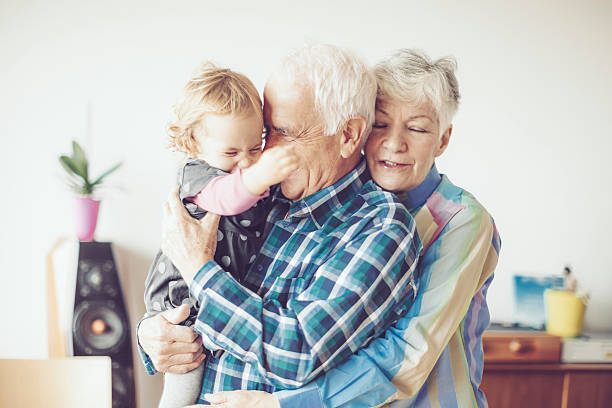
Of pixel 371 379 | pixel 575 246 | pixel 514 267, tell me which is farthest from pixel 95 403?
pixel 575 246

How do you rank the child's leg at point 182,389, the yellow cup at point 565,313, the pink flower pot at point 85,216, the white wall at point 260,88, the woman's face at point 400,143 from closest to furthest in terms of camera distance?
1. the child's leg at point 182,389
2. the woman's face at point 400,143
3. the pink flower pot at point 85,216
4. the yellow cup at point 565,313
5. the white wall at point 260,88

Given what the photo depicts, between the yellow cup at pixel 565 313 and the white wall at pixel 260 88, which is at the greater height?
the white wall at pixel 260 88

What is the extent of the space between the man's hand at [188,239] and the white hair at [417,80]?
58 cm

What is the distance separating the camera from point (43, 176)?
10.4 ft

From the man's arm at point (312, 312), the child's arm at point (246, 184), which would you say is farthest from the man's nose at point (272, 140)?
the man's arm at point (312, 312)

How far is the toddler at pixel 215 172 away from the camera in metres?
1.24

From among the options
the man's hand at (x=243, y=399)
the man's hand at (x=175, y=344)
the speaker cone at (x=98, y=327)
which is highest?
the man's hand at (x=175, y=344)

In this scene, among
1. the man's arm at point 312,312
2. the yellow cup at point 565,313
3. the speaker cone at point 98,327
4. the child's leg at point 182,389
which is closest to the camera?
the man's arm at point 312,312

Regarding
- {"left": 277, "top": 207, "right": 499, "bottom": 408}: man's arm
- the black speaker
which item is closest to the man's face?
{"left": 277, "top": 207, "right": 499, "bottom": 408}: man's arm

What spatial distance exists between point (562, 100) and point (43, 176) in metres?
3.39

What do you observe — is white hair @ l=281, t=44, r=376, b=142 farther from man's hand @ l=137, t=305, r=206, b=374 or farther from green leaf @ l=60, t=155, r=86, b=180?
green leaf @ l=60, t=155, r=86, b=180

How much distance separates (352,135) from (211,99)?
36cm

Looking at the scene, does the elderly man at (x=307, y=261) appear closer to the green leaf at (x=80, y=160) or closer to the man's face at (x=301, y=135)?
the man's face at (x=301, y=135)

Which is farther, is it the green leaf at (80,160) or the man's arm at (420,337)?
the green leaf at (80,160)
